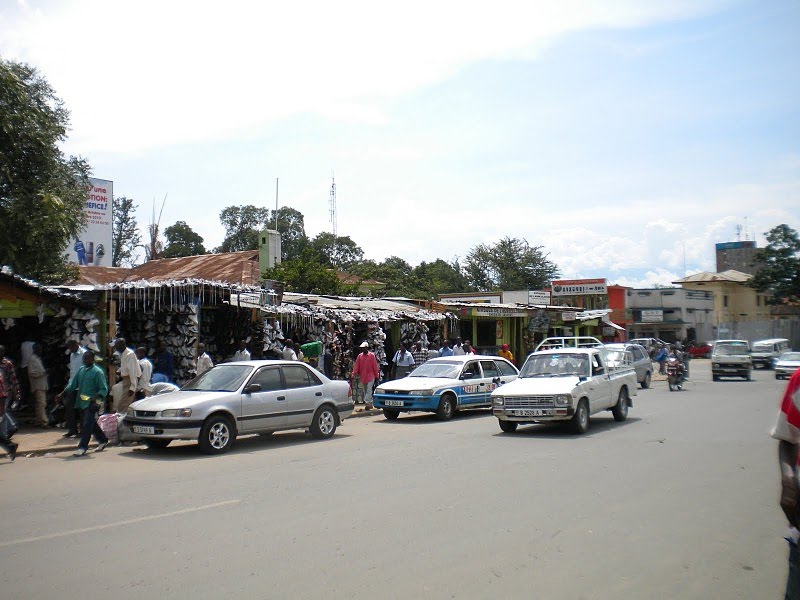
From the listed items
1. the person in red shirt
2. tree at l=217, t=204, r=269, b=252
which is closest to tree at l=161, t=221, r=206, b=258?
tree at l=217, t=204, r=269, b=252

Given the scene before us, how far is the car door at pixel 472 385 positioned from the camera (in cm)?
1733

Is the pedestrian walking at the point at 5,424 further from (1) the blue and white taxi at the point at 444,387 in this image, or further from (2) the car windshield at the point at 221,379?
(1) the blue and white taxi at the point at 444,387

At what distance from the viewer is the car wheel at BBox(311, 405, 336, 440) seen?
45.0 feet

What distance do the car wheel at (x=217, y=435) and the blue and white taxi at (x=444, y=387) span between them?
540 centimetres

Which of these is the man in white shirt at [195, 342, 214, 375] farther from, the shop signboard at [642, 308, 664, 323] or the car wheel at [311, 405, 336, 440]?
the shop signboard at [642, 308, 664, 323]

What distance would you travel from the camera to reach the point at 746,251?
12050 centimetres

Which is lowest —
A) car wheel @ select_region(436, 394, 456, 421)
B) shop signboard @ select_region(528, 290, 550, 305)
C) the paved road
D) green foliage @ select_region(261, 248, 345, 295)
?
the paved road

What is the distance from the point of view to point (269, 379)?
13070 mm

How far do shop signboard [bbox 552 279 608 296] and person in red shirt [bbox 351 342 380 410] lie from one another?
124 ft

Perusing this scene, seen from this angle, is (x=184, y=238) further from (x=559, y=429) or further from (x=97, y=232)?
(x=559, y=429)

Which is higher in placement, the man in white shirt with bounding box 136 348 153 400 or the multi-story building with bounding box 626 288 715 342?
the multi-story building with bounding box 626 288 715 342

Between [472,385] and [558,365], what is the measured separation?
3.21 m

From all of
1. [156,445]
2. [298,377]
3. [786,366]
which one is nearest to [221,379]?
[298,377]

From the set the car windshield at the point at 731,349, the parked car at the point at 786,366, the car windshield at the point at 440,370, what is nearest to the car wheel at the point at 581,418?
the car windshield at the point at 440,370
